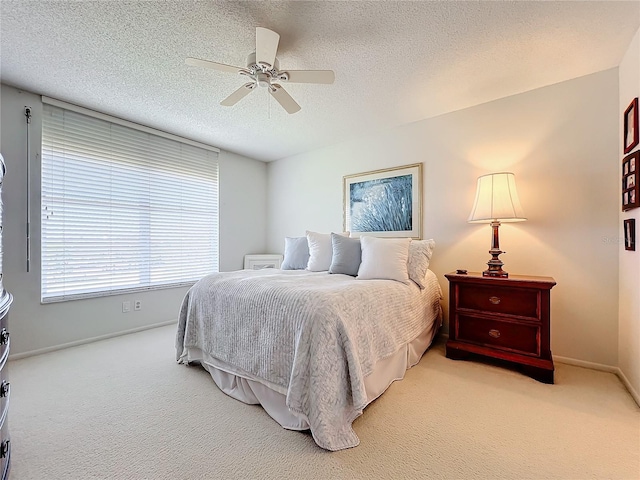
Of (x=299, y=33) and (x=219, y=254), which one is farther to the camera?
(x=219, y=254)

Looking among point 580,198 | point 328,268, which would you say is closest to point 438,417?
point 328,268

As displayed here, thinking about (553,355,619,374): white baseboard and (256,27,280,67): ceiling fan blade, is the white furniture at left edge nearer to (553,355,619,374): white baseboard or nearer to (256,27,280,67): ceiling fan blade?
(256,27,280,67): ceiling fan blade

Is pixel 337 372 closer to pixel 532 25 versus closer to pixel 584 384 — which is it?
pixel 584 384

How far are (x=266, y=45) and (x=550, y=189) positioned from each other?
2626 mm

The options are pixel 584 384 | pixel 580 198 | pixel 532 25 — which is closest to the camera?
pixel 532 25

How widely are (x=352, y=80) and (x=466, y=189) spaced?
5.28 ft

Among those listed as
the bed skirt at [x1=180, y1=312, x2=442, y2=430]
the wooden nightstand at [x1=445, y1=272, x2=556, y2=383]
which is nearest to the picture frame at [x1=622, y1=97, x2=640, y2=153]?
the wooden nightstand at [x1=445, y1=272, x2=556, y2=383]

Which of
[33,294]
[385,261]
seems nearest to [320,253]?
[385,261]

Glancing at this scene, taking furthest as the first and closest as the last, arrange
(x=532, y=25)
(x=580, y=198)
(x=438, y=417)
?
(x=580, y=198) → (x=532, y=25) → (x=438, y=417)

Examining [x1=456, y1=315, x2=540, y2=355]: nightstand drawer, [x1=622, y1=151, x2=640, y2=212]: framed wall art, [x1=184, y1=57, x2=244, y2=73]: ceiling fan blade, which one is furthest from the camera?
[x1=456, y1=315, x2=540, y2=355]: nightstand drawer

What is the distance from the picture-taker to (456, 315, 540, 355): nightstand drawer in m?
2.19

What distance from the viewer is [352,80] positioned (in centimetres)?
242

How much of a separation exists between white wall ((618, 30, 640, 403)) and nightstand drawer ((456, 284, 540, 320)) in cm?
52

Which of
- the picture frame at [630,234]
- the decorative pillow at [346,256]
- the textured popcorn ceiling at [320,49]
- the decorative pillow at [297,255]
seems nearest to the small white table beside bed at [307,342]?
the decorative pillow at [346,256]
